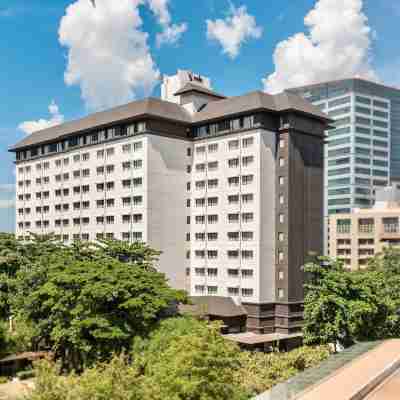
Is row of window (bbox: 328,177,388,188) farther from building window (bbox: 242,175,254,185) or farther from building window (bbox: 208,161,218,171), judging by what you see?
building window (bbox: 242,175,254,185)

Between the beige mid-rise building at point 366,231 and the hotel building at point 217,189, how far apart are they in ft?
186

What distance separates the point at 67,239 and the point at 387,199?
79.3 m

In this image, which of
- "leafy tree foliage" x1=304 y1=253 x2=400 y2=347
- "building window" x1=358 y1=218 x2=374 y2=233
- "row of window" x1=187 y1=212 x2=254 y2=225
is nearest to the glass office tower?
"building window" x1=358 y1=218 x2=374 y2=233

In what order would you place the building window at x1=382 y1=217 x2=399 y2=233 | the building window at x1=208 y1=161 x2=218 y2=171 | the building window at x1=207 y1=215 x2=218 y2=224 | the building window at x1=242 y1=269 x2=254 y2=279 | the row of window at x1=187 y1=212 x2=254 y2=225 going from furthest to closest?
the building window at x1=382 y1=217 x2=399 y2=233
the building window at x1=208 y1=161 x2=218 y2=171
the building window at x1=207 y1=215 x2=218 y2=224
the row of window at x1=187 y1=212 x2=254 y2=225
the building window at x1=242 y1=269 x2=254 y2=279

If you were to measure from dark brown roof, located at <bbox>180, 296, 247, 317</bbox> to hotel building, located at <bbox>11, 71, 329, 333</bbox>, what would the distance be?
3.92 ft

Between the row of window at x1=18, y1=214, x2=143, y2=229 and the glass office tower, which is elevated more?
the glass office tower

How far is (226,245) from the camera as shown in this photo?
235ft

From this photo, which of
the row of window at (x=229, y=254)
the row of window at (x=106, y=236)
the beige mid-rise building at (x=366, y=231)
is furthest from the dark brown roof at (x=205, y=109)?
the beige mid-rise building at (x=366, y=231)

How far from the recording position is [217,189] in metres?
73.4

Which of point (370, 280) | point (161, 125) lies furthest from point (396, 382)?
point (161, 125)

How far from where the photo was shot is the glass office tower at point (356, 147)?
17388 centimetres

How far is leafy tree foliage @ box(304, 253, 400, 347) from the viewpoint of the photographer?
4669 centimetres

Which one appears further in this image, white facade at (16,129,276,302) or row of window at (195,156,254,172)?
row of window at (195,156,254,172)

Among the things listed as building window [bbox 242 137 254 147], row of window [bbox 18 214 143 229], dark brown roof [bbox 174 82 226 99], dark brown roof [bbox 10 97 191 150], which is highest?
dark brown roof [bbox 174 82 226 99]
